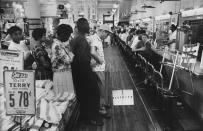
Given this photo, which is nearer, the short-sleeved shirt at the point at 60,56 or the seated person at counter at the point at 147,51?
the short-sleeved shirt at the point at 60,56

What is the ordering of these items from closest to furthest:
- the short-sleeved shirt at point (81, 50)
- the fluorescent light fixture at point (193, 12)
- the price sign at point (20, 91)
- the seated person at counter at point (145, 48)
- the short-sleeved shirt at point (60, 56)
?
1. the price sign at point (20, 91)
2. the short-sleeved shirt at point (60, 56)
3. the short-sleeved shirt at point (81, 50)
4. the seated person at counter at point (145, 48)
5. the fluorescent light fixture at point (193, 12)

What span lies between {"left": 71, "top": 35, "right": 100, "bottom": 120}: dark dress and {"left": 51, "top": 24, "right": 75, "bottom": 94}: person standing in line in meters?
0.16

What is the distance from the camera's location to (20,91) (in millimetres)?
2172

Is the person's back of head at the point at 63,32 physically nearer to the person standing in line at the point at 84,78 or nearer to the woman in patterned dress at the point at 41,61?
the person standing in line at the point at 84,78

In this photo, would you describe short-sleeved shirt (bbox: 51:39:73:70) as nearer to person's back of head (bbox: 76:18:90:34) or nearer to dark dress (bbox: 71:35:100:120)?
dark dress (bbox: 71:35:100:120)

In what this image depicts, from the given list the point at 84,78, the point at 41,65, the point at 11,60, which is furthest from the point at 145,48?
the point at 11,60

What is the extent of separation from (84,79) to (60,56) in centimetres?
62

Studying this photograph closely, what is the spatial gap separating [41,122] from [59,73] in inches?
40.8

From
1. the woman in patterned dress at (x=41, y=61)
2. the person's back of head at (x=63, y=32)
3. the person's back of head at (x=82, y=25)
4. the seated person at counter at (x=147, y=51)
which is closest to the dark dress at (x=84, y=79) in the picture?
the person's back of head at (x=82, y=25)

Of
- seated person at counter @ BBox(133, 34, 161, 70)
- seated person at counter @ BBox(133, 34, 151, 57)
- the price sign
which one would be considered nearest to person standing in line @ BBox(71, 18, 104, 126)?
the price sign

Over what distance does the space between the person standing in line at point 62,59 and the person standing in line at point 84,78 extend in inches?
6.6

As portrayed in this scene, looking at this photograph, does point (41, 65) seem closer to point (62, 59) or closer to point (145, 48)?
point (62, 59)

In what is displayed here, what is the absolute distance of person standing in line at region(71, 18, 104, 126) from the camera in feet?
12.0

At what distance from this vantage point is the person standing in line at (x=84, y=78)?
3645mm
